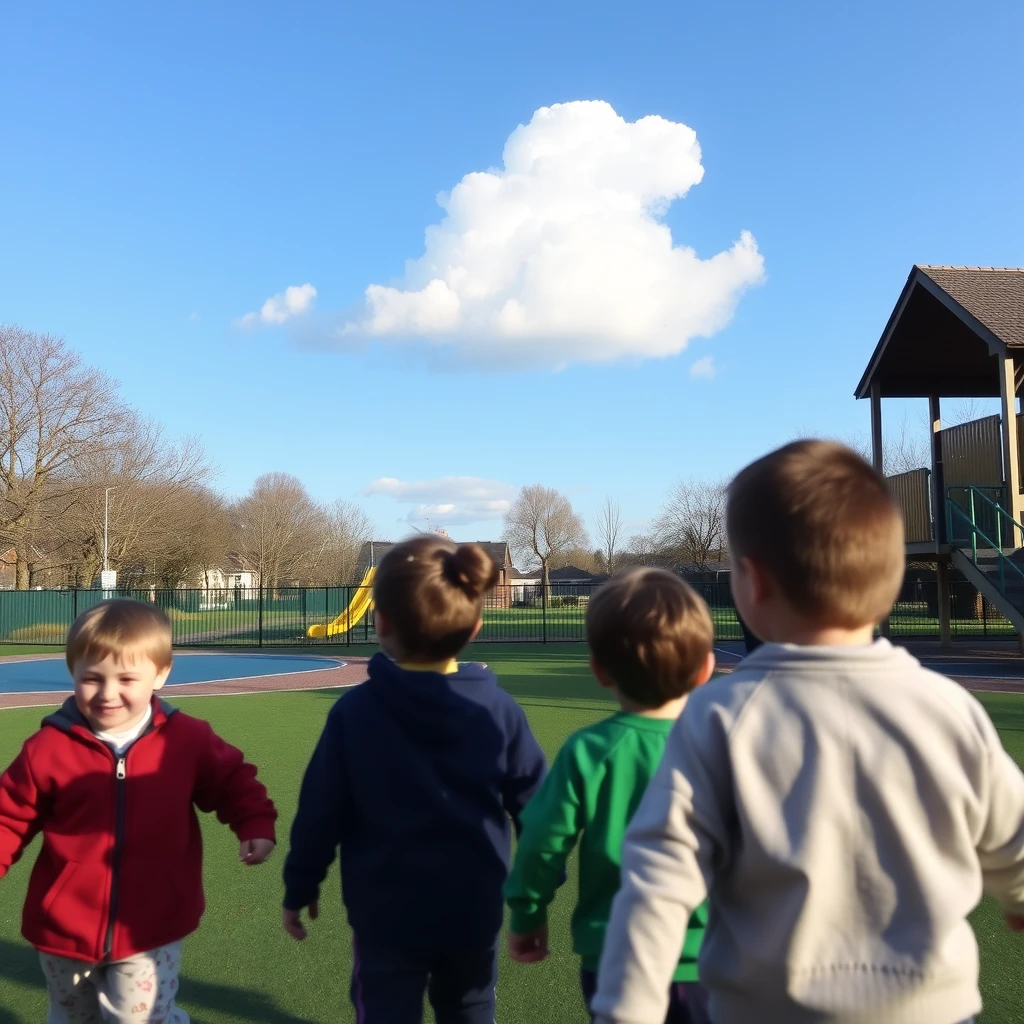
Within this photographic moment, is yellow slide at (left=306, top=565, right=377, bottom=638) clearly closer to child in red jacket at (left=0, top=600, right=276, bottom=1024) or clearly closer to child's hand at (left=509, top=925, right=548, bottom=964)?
child in red jacket at (left=0, top=600, right=276, bottom=1024)

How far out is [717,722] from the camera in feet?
4.73

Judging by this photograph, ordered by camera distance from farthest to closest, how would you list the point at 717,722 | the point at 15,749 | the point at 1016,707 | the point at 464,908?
the point at 1016,707 → the point at 15,749 → the point at 464,908 → the point at 717,722

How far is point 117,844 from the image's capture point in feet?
8.05

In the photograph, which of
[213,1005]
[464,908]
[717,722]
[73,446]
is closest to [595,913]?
[464,908]

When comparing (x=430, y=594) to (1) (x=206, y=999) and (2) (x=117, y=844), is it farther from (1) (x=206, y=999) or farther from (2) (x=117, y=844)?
(1) (x=206, y=999)

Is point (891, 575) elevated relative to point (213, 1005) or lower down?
elevated

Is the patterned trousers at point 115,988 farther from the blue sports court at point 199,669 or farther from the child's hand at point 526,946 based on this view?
the blue sports court at point 199,669

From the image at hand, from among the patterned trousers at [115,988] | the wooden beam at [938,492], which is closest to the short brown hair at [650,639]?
the patterned trousers at [115,988]

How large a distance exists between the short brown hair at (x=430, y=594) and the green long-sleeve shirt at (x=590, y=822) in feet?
1.58

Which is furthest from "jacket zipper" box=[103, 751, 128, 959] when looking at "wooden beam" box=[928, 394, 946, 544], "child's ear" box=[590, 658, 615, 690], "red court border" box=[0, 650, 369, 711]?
"wooden beam" box=[928, 394, 946, 544]

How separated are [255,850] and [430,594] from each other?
0.92 m

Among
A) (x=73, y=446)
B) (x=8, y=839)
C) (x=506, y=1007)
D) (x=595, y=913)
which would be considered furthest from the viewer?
(x=73, y=446)

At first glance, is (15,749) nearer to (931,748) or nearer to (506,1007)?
(506,1007)

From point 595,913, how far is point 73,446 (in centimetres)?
4486
